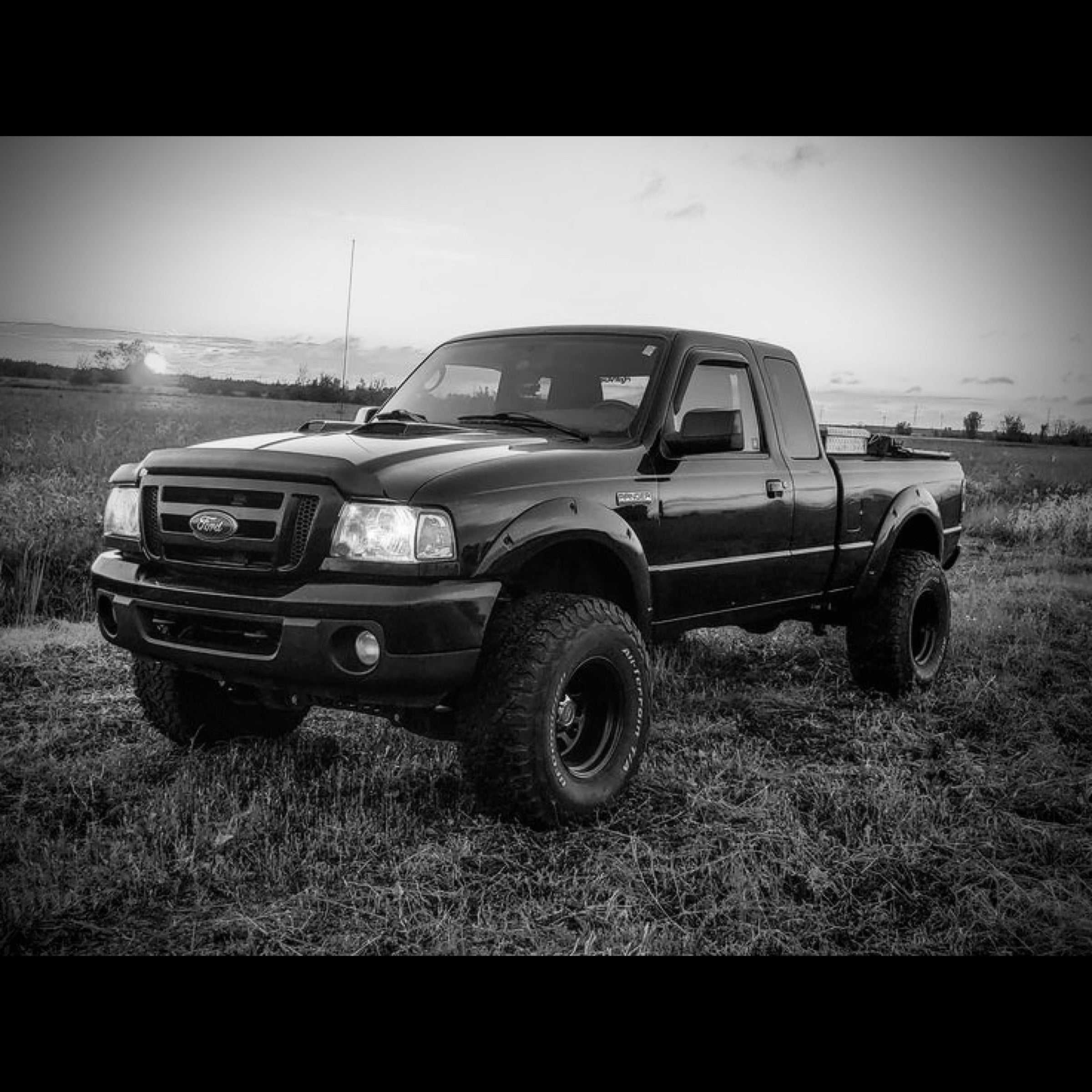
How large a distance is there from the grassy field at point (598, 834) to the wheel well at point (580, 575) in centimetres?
86

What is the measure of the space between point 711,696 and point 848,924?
2778 mm

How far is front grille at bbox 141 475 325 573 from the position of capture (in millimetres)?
3607

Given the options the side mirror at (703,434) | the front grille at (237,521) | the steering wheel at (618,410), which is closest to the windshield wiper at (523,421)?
the steering wheel at (618,410)

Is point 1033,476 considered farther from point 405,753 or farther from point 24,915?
point 24,915

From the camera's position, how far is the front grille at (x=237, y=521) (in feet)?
11.8

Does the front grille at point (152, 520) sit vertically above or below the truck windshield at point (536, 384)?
below

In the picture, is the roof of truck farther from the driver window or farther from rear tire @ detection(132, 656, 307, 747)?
rear tire @ detection(132, 656, 307, 747)

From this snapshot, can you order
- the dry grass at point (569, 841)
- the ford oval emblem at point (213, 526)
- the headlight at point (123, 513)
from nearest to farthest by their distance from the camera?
the dry grass at point (569, 841)
the ford oval emblem at point (213, 526)
the headlight at point (123, 513)

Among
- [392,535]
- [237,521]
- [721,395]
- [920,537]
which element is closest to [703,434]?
[721,395]

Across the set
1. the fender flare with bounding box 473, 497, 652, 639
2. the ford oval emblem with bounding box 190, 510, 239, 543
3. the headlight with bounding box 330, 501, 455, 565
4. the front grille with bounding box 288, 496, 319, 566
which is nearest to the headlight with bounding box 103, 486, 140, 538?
the ford oval emblem with bounding box 190, 510, 239, 543

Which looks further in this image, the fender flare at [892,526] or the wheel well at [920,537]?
the wheel well at [920,537]

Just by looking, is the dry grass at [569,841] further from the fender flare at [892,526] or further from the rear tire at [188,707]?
the fender flare at [892,526]

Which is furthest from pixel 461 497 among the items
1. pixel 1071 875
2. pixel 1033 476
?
pixel 1033 476

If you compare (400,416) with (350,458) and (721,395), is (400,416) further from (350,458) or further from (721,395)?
(721,395)
